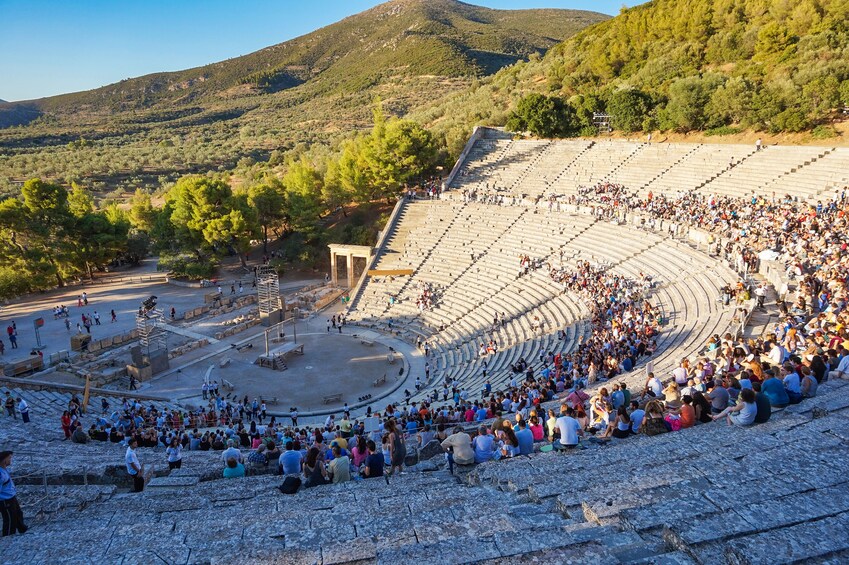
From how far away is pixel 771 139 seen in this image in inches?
1345

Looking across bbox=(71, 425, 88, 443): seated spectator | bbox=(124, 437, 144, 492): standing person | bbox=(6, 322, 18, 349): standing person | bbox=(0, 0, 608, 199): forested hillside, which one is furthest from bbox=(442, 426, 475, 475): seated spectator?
bbox=(0, 0, 608, 199): forested hillside

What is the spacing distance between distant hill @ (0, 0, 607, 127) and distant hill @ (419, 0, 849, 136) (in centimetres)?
3863

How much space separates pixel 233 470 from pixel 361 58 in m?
123

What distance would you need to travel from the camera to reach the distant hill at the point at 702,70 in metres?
34.6

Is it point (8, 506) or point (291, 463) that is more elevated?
point (8, 506)

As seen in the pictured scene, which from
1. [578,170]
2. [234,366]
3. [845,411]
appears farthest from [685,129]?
[845,411]

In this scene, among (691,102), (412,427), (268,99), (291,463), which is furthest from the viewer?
(268,99)

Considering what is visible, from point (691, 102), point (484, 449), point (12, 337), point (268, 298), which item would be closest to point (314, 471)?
point (484, 449)

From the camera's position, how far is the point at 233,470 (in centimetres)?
970

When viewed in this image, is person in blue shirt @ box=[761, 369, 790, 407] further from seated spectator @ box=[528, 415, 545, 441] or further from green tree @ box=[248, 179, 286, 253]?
green tree @ box=[248, 179, 286, 253]

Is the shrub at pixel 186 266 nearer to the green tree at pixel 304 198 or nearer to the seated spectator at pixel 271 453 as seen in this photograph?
the green tree at pixel 304 198

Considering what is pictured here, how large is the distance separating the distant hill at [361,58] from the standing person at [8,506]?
313ft

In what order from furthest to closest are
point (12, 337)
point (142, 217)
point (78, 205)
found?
point (142, 217)
point (78, 205)
point (12, 337)

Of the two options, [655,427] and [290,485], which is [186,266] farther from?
[655,427]
